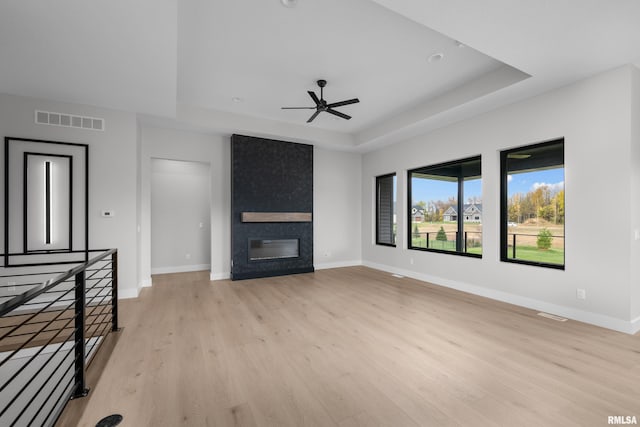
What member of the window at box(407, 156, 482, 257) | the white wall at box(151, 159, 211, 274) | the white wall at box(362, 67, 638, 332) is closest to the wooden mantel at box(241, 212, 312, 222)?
the white wall at box(151, 159, 211, 274)

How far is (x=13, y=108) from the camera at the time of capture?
12.0ft

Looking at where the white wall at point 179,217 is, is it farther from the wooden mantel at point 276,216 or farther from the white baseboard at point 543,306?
the white baseboard at point 543,306

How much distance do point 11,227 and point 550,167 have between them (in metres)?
7.02

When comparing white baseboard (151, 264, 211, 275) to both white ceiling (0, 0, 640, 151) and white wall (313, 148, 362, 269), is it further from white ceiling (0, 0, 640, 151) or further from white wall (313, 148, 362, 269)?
white ceiling (0, 0, 640, 151)

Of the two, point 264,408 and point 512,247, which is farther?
point 512,247

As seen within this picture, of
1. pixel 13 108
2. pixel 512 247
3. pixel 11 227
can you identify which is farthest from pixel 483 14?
pixel 11 227

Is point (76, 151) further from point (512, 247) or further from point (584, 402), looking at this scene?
point (512, 247)

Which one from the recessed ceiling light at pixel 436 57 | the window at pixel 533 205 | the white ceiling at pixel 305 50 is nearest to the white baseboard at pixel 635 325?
the window at pixel 533 205

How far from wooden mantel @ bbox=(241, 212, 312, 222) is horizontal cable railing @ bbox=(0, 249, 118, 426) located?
2.33 m

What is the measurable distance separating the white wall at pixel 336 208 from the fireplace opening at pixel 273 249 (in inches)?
24.7

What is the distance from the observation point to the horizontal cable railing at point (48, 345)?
5.40 ft

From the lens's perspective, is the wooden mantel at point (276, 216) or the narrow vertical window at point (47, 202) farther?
the wooden mantel at point (276, 216)

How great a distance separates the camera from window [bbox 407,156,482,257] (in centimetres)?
481

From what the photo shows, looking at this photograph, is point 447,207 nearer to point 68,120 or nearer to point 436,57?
point 436,57
